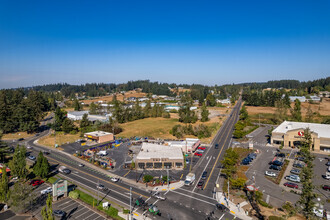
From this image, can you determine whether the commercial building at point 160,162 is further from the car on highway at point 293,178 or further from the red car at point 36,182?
the car on highway at point 293,178

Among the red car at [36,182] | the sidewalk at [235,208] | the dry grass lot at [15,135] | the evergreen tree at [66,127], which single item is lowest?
the dry grass lot at [15,135]

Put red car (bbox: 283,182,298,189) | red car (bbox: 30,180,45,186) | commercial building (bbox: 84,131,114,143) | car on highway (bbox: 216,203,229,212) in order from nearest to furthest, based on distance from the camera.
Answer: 1. car on highway (bbox: 216,203,229,212)
2. red car (bbox: 283,182,298,189)
3. red car (bbox: 30,180,45,186)
4. commercial building (bbox: 84,131,114,143)

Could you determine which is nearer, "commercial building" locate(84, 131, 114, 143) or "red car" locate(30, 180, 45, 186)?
"red car" locate(30, 180, 45, 186)

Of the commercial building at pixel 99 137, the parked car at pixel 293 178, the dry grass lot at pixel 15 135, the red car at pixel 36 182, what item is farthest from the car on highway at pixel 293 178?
the dry grass lot at pixel 15 135

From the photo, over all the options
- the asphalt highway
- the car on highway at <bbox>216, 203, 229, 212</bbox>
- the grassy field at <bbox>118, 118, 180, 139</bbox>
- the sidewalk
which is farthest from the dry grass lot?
the car on highway at <bbox>216, 203, 229, 212</bbox>

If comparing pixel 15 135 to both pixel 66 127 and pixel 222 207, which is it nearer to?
pixel 66 127

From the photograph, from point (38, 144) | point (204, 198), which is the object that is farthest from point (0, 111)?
point (204, 198)

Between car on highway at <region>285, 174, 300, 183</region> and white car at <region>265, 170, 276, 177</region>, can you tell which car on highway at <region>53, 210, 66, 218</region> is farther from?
car on highway at <region>285, 174, 300, 183</region>
